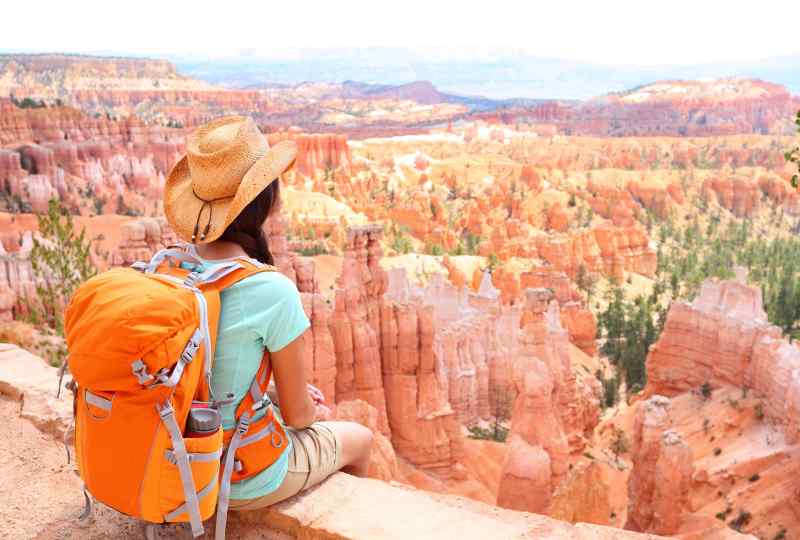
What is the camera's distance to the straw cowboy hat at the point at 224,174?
2104 mm

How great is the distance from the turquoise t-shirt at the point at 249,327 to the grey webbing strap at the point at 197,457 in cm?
19

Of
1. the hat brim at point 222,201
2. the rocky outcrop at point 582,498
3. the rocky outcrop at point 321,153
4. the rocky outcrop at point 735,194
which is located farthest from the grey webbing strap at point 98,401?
the rocky outcrop at point 735,194

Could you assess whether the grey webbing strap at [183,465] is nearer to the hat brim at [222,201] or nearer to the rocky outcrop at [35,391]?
the hat brim at [222,201]

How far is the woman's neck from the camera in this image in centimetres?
217

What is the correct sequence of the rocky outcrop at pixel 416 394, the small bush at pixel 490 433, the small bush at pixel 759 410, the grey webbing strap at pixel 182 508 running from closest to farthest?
the grey webbing strap at pixel 182 508 < the rocky outcrop at pixel 416 394 < the small bush at pixel 759 410 < the small bush at pixel 490 433

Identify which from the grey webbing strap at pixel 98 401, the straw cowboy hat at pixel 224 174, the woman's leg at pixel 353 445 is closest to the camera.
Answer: the grey webbing strap at pixel 98 401

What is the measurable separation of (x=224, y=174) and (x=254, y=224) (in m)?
0.18

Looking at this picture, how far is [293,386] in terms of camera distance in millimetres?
2250

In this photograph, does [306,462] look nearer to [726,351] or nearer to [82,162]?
[726,351]

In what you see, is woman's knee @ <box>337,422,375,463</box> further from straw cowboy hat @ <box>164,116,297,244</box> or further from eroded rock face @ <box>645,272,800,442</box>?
eroded rock face @ <box>645,272,800,442</box>

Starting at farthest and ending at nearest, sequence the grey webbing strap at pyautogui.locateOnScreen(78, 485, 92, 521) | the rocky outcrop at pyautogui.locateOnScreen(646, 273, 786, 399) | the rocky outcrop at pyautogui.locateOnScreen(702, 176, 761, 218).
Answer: the rocky outcrop at pyautogui.locateOnScreen(702, 176, 761, 218)
the rocky outcrop at pyautogui.locateOnScreen(646, 273, 786, 399)
the grey webbing strap at pyautogui.locateOnScreen(78, 485, 92, 521)

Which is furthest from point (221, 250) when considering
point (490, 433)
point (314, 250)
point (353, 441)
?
point (314, 250)

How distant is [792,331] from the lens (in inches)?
848

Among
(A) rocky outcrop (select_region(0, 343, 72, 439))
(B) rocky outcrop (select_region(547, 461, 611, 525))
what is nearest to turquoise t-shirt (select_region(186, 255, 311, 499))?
(A) rocky outcrop (select_region(0, 343, 72, 439))
